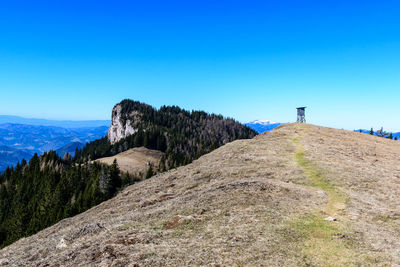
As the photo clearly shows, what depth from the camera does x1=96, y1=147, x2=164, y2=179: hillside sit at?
14759cm

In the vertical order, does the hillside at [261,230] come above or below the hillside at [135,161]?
above

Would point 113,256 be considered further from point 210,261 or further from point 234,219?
point 234,219

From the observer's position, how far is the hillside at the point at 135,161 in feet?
484

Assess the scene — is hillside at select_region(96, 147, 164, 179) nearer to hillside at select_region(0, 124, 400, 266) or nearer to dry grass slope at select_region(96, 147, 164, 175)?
dry grass slope at select_region(96, 147, 164, 175)

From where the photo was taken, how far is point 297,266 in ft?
36.5

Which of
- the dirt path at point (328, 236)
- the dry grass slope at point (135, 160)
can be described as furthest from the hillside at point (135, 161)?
the dirt path at point (328, 236)

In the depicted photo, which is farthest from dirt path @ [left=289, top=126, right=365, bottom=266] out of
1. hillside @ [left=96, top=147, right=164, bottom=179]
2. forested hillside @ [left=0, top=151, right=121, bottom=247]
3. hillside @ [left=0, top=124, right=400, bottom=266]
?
hillside @ [left=96, top=147, right=164, bottom=179]

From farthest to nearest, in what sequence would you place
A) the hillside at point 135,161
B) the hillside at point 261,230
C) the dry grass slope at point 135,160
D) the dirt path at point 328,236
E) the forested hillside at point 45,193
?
the dry grass slope at point 135,160, the hillside at point 135,161, the forested hillside at point 45,193, the hillside at point 261,230, the dirt path at point 328,236

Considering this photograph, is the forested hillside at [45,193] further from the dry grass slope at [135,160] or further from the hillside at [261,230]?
the hillside at [261,230]

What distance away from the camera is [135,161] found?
549 feet

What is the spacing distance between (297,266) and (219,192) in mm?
12519

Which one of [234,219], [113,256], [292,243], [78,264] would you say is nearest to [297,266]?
[292,243]

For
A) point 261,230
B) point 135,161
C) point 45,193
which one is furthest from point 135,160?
point 261,230

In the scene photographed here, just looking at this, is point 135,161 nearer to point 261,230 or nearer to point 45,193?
point 45,193
